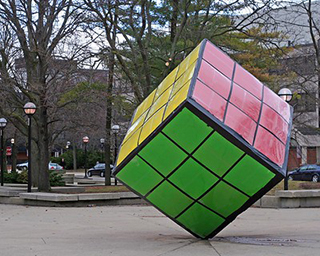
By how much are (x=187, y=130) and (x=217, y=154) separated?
2.01 ft

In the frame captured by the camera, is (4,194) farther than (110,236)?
Yes

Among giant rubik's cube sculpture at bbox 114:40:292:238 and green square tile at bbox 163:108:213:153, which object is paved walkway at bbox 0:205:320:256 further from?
green square tile at bbox 163:108:213:153

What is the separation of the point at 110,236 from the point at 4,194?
11.9 metres

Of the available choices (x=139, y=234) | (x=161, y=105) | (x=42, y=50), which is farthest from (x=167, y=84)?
(x=42, y=50)

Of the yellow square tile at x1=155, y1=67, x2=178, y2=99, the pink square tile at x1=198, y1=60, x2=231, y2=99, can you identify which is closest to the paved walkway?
the pink square tile at x1=198, y1=60, x2=231, y2=99

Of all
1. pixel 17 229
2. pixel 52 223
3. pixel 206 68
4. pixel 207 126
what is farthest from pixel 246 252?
pixel 52 223

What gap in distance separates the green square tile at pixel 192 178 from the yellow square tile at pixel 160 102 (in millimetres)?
1159

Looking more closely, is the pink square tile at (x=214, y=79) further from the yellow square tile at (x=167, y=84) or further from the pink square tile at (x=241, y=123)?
the yellow square tile at (x=167, y=84)

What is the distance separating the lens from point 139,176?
9289 mm

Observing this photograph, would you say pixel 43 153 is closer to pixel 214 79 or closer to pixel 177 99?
pixel 214 79

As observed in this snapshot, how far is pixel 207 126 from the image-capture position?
838 centimetres

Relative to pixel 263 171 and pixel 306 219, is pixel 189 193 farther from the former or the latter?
pixel 306 219

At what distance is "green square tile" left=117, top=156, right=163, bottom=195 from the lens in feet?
29.8

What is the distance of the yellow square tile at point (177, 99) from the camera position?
848cm
